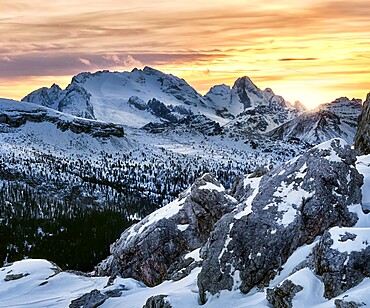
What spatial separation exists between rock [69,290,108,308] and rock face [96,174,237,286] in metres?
8.50

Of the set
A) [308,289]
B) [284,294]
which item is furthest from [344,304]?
[284,294]

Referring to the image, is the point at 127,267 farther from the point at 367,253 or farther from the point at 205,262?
the point at 367,253

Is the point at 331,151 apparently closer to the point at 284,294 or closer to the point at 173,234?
the point at 284,294

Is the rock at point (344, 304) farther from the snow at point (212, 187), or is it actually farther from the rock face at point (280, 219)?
the snow at point (212, 187)

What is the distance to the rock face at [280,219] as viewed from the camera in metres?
36.3

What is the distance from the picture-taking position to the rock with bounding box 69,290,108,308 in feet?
150

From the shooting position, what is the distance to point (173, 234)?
2219 inches

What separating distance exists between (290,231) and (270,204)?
333 centimetres

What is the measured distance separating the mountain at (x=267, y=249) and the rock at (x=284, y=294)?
0.07 metres

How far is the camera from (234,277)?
36.6 m

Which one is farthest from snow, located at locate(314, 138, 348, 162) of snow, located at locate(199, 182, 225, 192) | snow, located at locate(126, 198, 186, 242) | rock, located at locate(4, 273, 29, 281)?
rock, located at locate(4, 273, 29, 281)

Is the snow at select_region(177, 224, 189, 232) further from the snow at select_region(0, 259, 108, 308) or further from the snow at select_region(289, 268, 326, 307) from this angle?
the snow at select_region(289, 268, 326, 307)

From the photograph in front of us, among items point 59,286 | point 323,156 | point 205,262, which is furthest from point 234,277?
point 59,286

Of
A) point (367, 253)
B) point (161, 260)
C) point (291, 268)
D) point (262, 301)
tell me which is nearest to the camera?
point (367, 253)
